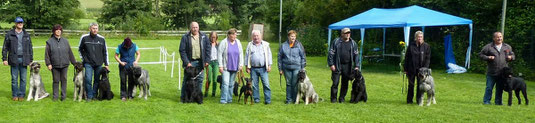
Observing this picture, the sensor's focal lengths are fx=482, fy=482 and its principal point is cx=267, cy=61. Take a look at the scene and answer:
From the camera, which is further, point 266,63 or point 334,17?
point 334,17

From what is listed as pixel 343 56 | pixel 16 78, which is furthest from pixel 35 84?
pixel 343 56

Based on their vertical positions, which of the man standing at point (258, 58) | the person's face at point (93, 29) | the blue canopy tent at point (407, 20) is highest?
the blue canopy tent at point (407, 20)

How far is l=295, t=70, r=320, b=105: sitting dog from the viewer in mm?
7399

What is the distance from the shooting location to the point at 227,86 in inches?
302

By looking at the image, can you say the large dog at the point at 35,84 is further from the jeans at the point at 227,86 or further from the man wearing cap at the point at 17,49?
the jeans at the point at 227,86

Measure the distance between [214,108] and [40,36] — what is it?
36.7 metres

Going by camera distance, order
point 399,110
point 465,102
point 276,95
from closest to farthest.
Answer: point 399,110 → point 465,102 → point 276,95

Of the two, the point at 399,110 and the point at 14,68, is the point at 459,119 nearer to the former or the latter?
the point at 399,110

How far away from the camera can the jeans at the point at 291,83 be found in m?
7.57

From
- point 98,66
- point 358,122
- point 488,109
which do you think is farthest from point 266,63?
point 488,109

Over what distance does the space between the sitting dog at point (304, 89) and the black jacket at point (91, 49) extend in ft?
10.3

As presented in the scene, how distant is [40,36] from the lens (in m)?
39.3

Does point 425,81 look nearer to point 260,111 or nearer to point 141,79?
point 260,111

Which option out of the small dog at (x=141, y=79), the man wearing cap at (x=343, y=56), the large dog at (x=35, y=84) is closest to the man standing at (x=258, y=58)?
the man wearing cap at (x=343, y=56)
